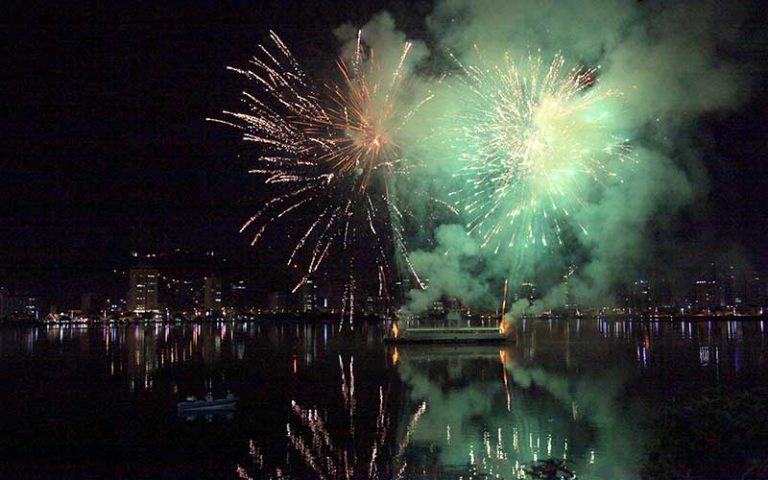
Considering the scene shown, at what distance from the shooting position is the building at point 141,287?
142 metres

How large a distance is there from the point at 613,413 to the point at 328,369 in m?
16.2

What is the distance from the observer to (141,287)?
14212 cm

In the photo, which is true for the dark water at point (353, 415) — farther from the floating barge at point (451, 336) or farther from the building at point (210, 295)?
the building at point (210, 295)

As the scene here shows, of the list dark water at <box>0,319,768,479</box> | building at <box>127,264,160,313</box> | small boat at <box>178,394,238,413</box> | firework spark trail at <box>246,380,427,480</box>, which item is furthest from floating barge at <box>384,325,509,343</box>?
building at <box>127,264,160,313</box>

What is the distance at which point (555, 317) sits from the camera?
504 feet

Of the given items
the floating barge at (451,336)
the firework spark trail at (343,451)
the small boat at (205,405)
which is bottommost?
the floating barge at (451,336)

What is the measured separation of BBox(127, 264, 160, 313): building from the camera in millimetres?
141625

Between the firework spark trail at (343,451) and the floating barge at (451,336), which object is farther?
the floating barge at (451,336)

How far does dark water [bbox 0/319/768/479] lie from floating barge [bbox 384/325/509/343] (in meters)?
12.0

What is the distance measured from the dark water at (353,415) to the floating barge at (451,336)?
39.2 ft

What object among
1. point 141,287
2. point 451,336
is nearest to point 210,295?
point 141,287

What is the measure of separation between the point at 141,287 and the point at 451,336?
4243 inches

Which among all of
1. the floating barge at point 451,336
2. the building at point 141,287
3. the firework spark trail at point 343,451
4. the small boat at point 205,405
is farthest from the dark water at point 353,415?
the building at point 141,287

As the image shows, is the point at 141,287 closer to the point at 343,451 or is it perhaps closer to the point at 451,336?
the point at 451,336
